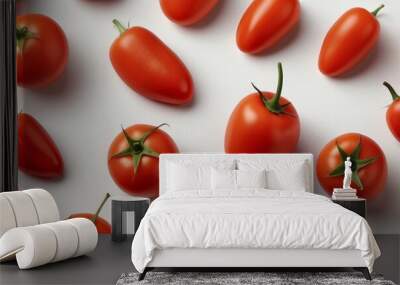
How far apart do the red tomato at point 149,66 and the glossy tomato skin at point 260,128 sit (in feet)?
1.50

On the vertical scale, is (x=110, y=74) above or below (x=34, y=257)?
above

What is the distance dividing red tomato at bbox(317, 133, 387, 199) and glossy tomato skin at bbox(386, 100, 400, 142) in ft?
0.71

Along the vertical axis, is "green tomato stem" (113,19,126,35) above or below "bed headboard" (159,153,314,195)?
above

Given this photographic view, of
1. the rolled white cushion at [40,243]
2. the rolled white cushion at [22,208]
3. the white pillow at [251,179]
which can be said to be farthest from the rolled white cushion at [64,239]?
the white pillow at [251,179]

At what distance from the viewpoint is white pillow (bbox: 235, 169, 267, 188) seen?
4.93 metres

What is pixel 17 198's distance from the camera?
14.3ft

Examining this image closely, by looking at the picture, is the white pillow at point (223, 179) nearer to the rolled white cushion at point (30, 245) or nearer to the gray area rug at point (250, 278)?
the gray area rug at point (250, 278)

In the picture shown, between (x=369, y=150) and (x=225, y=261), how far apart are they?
1.78 meters

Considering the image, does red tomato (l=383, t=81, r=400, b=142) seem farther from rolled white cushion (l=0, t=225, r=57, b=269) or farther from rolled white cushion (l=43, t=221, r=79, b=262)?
rolled white cushion (l=0, t=225, r=57, b=269)

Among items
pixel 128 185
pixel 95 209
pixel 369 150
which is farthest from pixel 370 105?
pixel 95 209

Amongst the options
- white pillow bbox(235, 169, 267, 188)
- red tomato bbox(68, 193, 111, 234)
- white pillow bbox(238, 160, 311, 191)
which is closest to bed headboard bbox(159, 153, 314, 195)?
white pillow bbox(238, 160, 311, 191)

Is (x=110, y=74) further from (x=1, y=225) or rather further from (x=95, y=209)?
(x=1, y=225)

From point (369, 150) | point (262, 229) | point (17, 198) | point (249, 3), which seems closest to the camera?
point (262, 229)

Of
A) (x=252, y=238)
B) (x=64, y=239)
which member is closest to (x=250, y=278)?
(x=252, y=238)
